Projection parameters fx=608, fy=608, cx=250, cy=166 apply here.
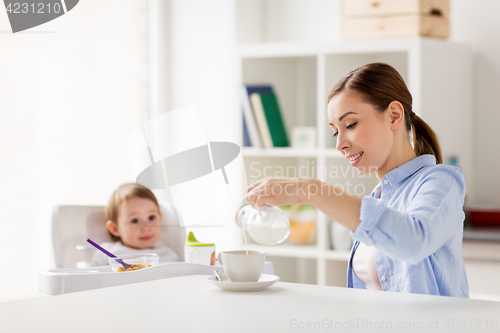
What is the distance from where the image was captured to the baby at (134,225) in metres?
2.21

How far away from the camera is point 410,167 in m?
1.40

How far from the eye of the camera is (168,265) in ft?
4.32

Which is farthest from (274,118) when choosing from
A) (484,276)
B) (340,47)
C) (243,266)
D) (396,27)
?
(243,266)

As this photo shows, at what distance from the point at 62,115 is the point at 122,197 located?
72cm

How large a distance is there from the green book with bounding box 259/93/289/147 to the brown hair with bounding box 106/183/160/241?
907 millimetres

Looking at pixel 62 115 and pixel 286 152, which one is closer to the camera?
pixel 62 115

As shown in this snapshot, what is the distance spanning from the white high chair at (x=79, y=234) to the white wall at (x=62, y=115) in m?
0.52

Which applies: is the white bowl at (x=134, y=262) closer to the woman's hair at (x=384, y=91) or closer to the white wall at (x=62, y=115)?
the woman's hair at (x=384, y=91)

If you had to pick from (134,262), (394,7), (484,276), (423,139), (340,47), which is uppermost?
(394,7)

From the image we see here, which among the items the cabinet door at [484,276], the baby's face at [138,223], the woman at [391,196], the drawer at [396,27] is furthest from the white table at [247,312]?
the drawer at [396,27]

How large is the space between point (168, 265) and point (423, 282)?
1.77 ft

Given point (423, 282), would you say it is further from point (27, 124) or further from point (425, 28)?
point (27, 124)

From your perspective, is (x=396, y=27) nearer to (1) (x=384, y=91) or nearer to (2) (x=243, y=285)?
(1) (x=384, y=91)

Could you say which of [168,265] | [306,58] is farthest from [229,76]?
[168,265]
